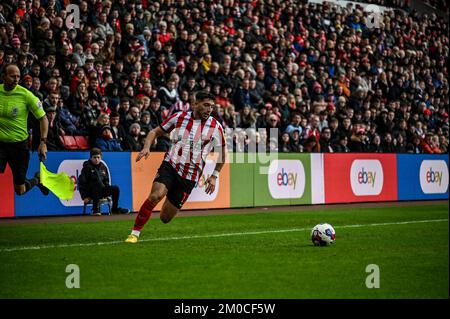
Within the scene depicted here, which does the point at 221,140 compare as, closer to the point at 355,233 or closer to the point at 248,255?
Answer: the point at 248,255

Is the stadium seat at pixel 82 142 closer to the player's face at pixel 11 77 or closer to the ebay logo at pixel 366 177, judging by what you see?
the player's face at pixel 11 77

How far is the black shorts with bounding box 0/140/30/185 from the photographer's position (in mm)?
13008

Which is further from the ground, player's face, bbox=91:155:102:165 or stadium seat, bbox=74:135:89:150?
stadium seat, bbox=74:135:89:150

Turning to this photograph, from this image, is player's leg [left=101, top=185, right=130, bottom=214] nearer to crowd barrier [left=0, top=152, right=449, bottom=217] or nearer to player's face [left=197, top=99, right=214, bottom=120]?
crowd barrier [left=0, top=152, right=449, bottom=217]

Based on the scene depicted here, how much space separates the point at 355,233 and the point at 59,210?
6.61 meters

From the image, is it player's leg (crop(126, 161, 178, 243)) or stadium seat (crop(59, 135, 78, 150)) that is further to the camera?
stadium seat (crop(59, 135, 78, 150))

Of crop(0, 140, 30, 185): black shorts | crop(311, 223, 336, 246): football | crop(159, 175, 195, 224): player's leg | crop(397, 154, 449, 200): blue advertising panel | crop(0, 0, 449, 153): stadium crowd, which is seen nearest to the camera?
crop(311, 223, 336, 246): football

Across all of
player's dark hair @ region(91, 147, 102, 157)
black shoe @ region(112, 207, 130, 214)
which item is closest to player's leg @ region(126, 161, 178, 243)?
player's dark hair @ region(91, 147, 102, 157)

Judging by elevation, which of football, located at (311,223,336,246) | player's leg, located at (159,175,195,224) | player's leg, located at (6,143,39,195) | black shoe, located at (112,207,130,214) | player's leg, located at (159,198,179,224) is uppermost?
player's leg, located at (6,143,39,195)

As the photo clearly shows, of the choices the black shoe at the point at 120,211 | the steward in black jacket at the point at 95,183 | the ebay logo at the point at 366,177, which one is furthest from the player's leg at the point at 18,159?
the ebay logo at the point at 366,177

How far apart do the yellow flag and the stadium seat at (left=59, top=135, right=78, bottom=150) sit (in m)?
1.96

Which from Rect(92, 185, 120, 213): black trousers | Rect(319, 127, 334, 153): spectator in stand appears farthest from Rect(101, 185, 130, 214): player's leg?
Rect(319, 127, 334, 153): spectator in stand

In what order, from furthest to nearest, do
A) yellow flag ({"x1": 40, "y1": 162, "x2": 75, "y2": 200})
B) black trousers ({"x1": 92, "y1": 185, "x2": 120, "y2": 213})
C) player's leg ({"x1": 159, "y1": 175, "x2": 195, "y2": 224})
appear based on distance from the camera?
1. black trousers ({"x1": 92, "y1": 185, "x2": 120, "y2": 213})
2. yellow flag ({"x1": 40, "y1": 162, "x2": 75, "y2": 200})
3. player's leg ({"x1": 159, "y1": 175, "x2": 195, "y2": 224})

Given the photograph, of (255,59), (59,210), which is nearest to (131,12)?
(255,59)
